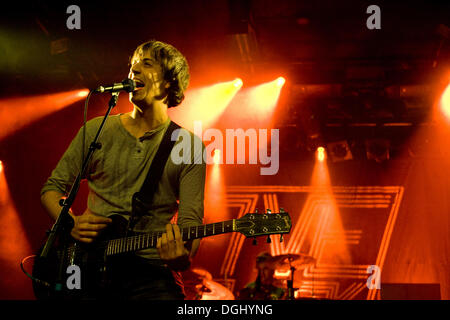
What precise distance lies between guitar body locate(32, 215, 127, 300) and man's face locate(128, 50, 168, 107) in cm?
87

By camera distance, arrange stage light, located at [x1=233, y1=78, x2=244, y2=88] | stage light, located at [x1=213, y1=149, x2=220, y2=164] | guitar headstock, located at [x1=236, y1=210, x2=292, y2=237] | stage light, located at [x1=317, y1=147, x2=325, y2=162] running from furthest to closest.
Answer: stage light, located at [x1=213, y1=149, x2=220, y2=164], stage light, located at [x1=317, y1=147, x2=325, y2=162], stage light, located at [x1=233, y1=78, x2=244, y2=88], guitar headstock, located at [x1=236, y1=210, x2=292, y2=237]

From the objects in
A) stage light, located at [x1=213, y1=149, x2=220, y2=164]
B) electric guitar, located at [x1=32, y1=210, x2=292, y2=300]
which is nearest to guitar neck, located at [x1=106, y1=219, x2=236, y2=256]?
electric guitar, located at [x1=32, y1=210, x2=292, y2=300]

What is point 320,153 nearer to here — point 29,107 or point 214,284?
point 214,284

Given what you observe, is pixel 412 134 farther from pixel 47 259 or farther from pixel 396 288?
pixel 47 259

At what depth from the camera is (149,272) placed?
2.51 m

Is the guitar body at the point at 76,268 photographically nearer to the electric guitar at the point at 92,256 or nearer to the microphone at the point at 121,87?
the electric guitar at the point at 92,256

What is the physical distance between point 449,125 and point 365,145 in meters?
1.65

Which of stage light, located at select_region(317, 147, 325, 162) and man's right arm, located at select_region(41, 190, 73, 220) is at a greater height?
stage light, located at select_region(317, 147, 325, 162)

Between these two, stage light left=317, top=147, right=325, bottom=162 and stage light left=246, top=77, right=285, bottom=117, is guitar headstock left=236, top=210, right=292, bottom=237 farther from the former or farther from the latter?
stage light left=317, top=147, right=325, bottom=162

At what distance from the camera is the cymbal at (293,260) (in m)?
7.53

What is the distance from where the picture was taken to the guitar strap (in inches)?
105

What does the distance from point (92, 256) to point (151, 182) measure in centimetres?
56

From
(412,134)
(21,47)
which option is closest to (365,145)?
(412,134)
